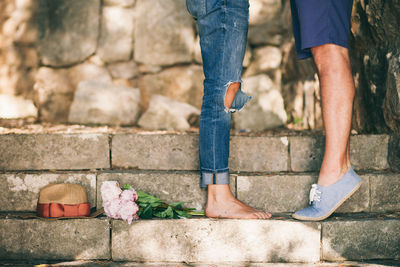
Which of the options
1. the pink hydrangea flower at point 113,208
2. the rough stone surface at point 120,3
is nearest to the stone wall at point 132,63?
the rough stone surface at point 120,3

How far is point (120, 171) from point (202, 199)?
60 centimetres

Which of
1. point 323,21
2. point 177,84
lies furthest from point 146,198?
point 177,84

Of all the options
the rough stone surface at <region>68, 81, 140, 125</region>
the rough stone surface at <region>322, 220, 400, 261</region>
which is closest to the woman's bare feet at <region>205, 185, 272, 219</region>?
the rough stone surface at <region>322, 220, 400, 261</region>

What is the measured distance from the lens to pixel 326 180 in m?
2.51

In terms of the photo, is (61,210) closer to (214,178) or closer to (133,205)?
(133,205)

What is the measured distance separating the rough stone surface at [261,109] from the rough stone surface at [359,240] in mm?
2559

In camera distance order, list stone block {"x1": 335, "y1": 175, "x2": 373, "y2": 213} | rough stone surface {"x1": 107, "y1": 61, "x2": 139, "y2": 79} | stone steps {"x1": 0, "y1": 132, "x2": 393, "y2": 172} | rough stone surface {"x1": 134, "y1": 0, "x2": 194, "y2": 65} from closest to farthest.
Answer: stone block {"x1": 335, "y1": 175, "x2": 373, "y2": 213} < stone steps {"x1": 0, "y1": 132, "x2": 393, "y2": 172} < rough stone surface {"x1": 134, "y1": 0, "x2": 194, "y2": 65} < rough stone surface {"x1": 107, "y1": 61, "x2": 139, "y2": 79}

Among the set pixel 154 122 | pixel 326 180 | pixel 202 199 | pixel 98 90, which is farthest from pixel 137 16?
pixel 326 180

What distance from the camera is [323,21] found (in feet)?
7.97

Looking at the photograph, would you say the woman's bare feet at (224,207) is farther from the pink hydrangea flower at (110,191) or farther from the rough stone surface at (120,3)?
the rough stone surface at (120,3)

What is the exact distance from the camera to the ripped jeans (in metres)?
2.39

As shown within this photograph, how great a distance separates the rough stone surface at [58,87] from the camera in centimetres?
519

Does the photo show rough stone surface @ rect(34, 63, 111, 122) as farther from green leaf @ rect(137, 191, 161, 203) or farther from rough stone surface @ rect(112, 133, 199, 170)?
green leaf @ rect(137, 191, 161, 203)

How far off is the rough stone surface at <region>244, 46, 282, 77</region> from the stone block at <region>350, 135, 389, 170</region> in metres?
2.27
